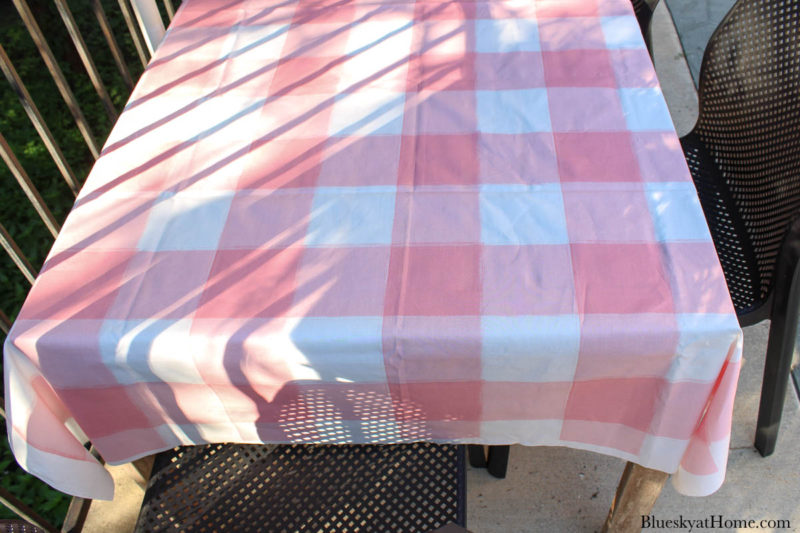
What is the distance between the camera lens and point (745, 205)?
5.64 ft

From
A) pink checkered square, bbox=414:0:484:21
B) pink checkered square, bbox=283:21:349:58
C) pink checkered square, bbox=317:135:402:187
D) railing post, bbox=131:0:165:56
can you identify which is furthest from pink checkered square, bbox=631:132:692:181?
railing post, bbox=131:0:165:56

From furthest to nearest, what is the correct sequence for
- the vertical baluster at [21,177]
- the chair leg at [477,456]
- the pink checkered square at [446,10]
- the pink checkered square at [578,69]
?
the chair leg at [477,456] → the pink checkered square at [446,10] → the pink checkered square at [578,69] → the vertical baluster at [21,177]

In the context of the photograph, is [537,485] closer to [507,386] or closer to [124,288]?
[507,386]

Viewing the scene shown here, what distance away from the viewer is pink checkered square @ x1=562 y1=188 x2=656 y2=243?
1151 millimetres

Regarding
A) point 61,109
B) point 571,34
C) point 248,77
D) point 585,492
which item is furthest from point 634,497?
point 61,109

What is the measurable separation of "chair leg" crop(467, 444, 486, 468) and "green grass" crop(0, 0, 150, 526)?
1290 millimetres

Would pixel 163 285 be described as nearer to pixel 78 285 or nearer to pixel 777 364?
pixel 78 285

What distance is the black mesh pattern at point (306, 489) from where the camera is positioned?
4.16 feet

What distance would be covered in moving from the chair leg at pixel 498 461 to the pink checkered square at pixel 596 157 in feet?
2.52

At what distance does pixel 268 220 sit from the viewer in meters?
1.23

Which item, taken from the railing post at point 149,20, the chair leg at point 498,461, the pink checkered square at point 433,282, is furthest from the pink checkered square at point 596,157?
the railing post at point 149,20

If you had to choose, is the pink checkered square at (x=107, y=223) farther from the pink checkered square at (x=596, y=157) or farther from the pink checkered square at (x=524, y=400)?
the pink checkered square at (x=596, y=157)

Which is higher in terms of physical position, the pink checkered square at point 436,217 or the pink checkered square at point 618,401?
the pink checkered square at point 436,217

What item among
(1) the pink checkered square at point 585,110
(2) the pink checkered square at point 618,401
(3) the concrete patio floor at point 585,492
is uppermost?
(1) the pink checkered square at point 585,110
